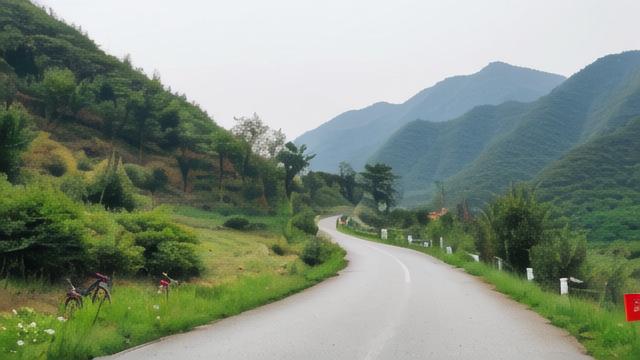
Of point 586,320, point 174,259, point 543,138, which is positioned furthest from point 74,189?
point 543,138

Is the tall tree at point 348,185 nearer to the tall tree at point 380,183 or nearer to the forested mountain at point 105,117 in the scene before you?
the tall tree at point 380,183

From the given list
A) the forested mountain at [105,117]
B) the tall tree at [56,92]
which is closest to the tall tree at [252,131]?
the forested mountain at [105,117]

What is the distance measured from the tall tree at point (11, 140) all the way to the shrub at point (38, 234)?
8084 millimetres

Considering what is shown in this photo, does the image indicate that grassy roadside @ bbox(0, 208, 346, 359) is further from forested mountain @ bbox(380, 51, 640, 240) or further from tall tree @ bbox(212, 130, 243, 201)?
tall tree @ bbox(212, 130, 243, 201)

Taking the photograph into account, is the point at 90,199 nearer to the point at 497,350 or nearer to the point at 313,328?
the point at 313,328

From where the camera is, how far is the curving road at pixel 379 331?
296 inches

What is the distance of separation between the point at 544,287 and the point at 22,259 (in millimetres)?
14198

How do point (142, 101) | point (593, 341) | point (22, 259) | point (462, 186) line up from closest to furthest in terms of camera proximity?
point (593, 341) → point (22, 259) → point (142, 101) → point (462, 186)

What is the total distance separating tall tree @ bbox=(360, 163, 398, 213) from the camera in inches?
3625

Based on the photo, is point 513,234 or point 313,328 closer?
point 313,328

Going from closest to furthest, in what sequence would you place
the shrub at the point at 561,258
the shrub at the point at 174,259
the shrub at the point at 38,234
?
the shrub at the point at 38,234 → the shrub at the point at 174,259 → the shrub at the point at 561,258

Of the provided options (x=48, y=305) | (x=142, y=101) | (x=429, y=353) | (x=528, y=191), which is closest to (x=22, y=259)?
(x=48, y=305)

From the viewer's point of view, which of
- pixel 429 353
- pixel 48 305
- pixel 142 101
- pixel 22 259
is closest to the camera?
pixel 429 353

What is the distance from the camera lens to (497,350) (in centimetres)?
775
